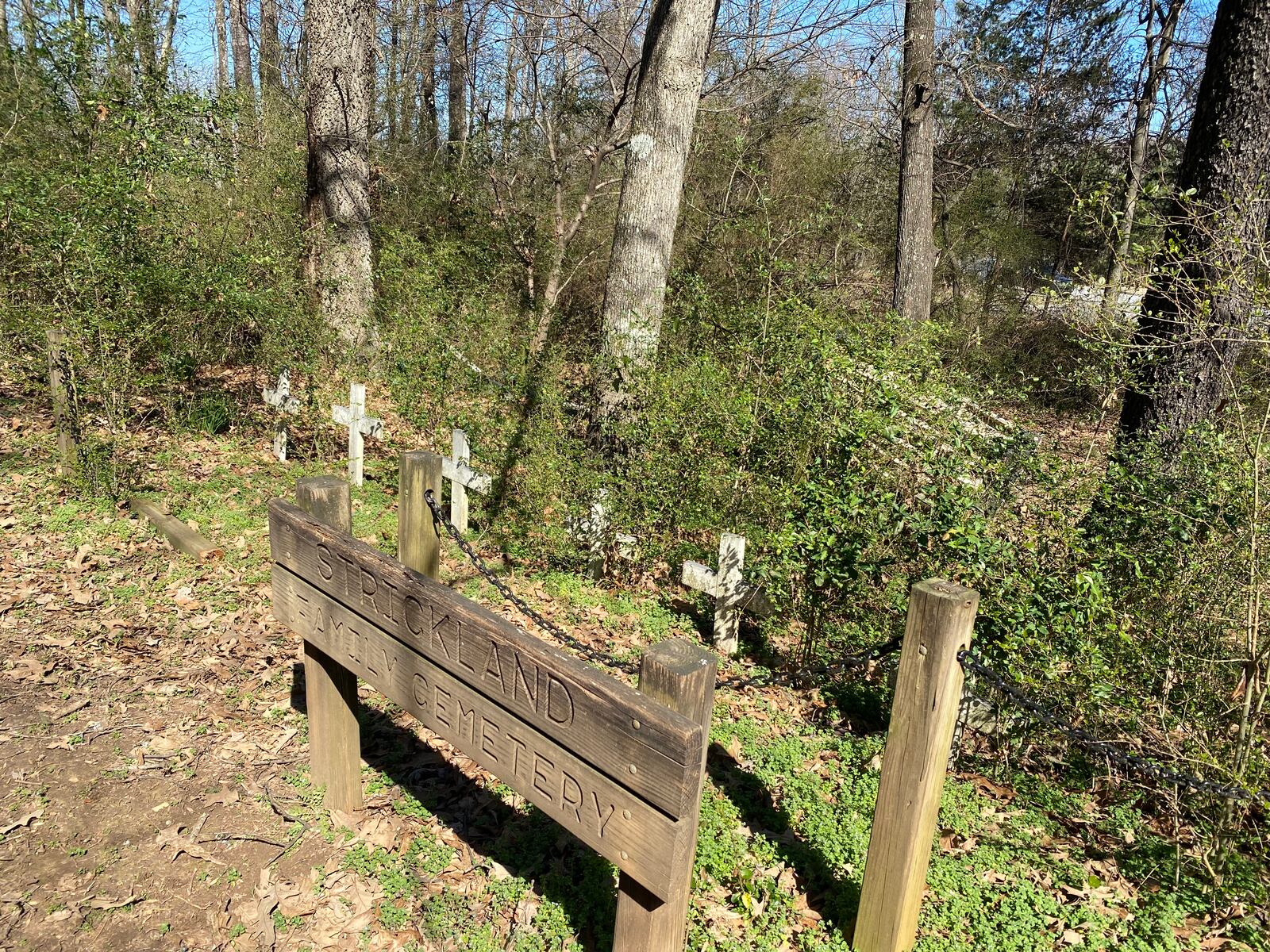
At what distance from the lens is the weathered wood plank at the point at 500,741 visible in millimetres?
2061

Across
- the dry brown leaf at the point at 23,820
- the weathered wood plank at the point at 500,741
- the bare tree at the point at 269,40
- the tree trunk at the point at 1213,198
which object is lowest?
the dry brown leaf at the point at 23,820

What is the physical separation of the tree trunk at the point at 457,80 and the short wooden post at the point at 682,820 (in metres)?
12.5

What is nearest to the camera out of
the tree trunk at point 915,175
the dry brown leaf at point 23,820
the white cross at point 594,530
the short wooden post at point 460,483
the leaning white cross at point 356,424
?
the dry brown leaf at point 23,820

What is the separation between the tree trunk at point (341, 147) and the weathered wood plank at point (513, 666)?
645 centimetres

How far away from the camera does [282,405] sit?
7.83m

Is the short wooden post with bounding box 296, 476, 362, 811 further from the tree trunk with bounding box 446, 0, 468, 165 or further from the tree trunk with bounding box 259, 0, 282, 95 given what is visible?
the tree trunk with bounding box 259, 0, 282, 95

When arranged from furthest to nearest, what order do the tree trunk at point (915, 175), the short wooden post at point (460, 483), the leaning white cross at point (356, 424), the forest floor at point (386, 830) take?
1. the tree trunk at point (915, 175)
2. the leaning white cross at point (356, 424)
3. the short wooden post at point (460, 483)
4. the forest floor at point (386, 830)

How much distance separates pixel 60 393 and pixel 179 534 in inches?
62.7

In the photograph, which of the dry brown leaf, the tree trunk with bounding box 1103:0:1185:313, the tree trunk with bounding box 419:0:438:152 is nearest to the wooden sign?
the dry brown leaf

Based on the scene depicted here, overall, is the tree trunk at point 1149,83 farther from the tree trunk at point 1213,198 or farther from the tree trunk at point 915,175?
the tree trunk at point 1213,198

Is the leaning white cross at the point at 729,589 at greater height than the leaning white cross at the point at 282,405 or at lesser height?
lesser

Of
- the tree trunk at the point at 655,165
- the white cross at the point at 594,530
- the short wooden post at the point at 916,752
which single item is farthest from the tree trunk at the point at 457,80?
the short wooden post at the point at 916,752

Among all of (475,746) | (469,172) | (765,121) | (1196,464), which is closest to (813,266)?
(765,121)

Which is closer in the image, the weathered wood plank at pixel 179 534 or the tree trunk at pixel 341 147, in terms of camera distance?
the weathered wood plank at pixel 179 534
